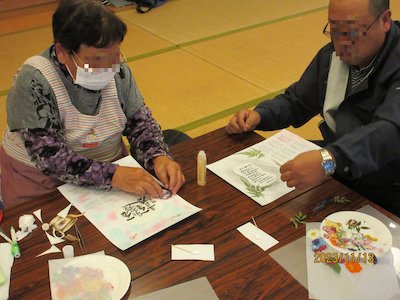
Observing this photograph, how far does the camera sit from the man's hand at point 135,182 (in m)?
1.27

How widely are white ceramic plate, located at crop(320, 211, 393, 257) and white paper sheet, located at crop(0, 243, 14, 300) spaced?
722mm

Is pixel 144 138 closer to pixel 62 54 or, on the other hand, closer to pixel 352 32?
pixel 62 54

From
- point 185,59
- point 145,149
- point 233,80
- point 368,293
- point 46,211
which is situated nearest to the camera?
point 368,293

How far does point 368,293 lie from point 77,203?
76cm

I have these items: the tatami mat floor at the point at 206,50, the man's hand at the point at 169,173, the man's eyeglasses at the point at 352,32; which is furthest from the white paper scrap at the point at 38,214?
the tatami mat floor at the point at 206,50

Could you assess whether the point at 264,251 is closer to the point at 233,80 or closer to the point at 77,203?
the point at 77,203

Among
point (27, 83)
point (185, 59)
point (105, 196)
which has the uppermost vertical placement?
point (27, 83)

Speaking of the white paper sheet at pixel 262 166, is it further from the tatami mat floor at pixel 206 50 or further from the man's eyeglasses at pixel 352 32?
the tatami mat floor at pixel 206 50

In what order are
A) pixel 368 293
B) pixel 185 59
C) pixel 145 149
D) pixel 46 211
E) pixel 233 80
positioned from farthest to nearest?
pixel 185 59, pixel 233 80, pixel 145 149, pixel 46 211, pixel 368 293

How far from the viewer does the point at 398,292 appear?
0.99 m

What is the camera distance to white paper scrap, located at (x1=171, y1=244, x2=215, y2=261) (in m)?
1.07

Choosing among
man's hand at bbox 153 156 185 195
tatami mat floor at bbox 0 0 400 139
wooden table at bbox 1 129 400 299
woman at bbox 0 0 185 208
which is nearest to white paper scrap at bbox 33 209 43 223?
wooden table at bbox 1 129 400 299

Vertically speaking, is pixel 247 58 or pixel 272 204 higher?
pixel 272 204

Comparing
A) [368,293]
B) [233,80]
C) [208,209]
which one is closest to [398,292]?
[368,293]
